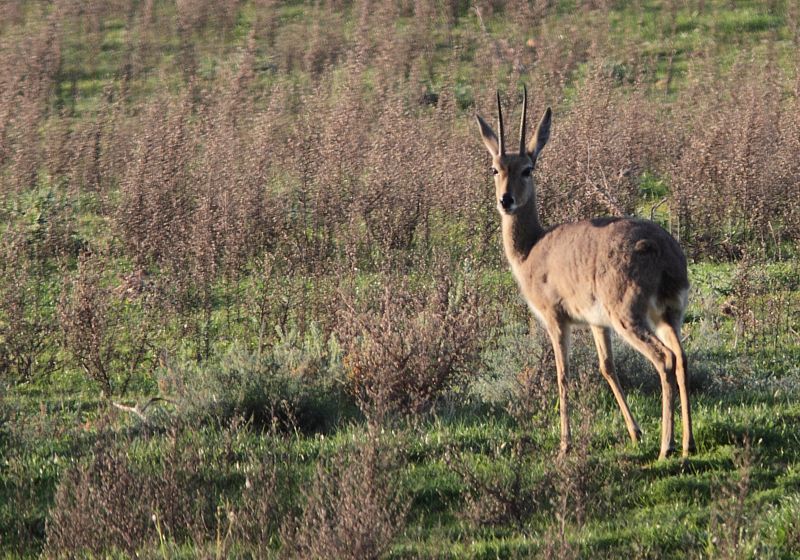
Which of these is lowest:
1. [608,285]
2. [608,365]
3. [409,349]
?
[409,349]

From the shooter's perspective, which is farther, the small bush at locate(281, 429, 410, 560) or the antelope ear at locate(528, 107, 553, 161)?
the antelope ear at locate(528, 107, 553, 161)

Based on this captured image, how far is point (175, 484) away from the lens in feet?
20.7

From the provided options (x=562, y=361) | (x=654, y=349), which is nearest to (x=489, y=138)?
(x=562, y=361)

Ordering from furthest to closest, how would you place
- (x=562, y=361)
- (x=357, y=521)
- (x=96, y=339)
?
(x=96, y=339), (x=562, y=361), (x=357, y=521)

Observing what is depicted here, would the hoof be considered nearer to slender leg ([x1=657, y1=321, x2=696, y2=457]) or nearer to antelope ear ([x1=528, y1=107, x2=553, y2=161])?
Result: slender leg ([x1=657, y1=321, x2=696, y2=457])

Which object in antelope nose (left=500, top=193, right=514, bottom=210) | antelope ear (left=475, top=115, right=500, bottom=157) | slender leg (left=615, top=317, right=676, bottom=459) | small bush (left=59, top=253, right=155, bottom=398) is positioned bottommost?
small bush (left=59, top=253, right=155, bottom=398)

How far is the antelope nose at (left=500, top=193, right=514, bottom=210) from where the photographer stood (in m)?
7.88

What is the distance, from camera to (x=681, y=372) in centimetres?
672

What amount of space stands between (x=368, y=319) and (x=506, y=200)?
1694 millimetres

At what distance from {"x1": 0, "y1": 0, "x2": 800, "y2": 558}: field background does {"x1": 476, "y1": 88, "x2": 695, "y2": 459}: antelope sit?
0.36 meters

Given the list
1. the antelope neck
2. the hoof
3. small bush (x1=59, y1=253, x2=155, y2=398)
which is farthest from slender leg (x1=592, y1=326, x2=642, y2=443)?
small bush (x1=59, y1=253, x2=155, y2=398)

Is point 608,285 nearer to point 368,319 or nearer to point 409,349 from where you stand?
point 409,349

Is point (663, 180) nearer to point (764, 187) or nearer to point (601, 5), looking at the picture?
point (764, 187)

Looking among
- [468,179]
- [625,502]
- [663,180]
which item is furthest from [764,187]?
[625,502]
